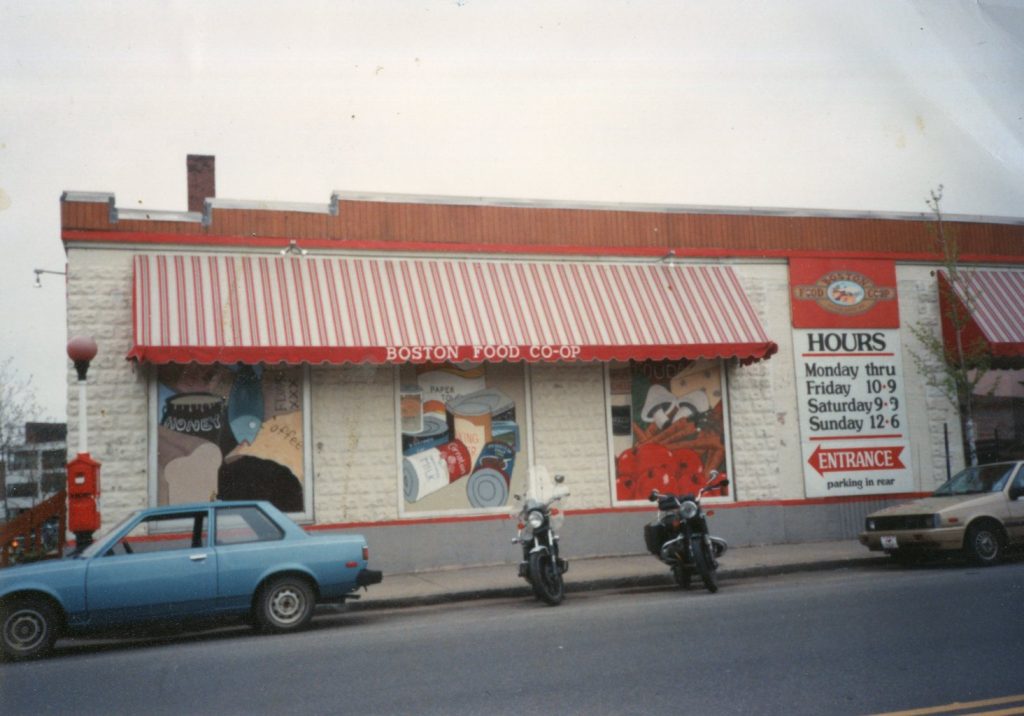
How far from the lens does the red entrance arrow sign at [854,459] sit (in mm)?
17188

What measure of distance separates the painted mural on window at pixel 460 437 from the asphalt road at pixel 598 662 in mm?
4576

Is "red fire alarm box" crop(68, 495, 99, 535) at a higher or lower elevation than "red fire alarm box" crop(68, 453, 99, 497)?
lower

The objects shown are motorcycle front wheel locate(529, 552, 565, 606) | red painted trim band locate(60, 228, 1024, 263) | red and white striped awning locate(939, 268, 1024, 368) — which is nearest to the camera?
motorcycle front wheel locate(529, 552, 565, 606)

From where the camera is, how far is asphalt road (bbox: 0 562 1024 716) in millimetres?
6625

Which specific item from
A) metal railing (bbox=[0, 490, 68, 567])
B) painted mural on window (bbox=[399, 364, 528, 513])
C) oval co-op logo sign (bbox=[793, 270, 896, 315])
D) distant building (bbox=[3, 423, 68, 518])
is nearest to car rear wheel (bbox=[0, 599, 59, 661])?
metal railing (bbox=[0, 490, 68, 567])

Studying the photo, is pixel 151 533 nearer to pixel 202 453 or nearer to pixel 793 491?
pixel 202 453

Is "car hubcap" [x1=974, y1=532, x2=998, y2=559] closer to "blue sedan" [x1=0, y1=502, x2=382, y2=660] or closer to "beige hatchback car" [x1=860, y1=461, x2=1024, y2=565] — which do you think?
"beige hatchback car" [x1=860, y1=461, x2=1024, y2=565]

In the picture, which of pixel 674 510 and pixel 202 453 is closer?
pixel 674 510

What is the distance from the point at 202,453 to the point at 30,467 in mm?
23536

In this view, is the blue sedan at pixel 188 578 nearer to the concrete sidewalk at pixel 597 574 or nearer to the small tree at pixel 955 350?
the concrete sidewalk at pixel 597 574

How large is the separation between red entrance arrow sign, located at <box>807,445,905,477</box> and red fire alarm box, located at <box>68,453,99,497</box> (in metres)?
11.3

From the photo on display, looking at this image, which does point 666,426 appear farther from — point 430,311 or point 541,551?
point 541,551

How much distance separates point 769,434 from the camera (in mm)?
17062

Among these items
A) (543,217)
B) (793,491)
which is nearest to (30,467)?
(543,217)
